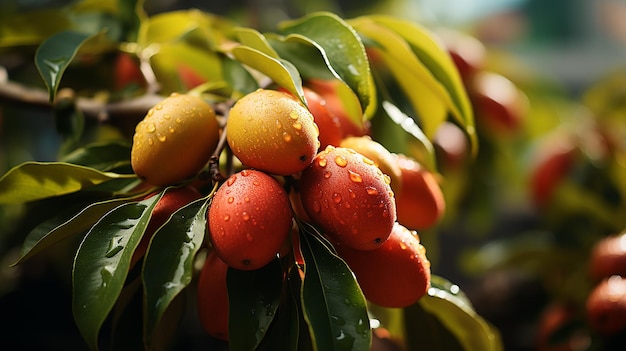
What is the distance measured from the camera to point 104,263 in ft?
1.36

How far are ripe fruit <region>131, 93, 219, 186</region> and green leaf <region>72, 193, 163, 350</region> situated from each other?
0.02 meters

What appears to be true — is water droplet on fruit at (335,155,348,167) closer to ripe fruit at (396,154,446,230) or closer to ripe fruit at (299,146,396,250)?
ripe fruit at (299,146,396,250)

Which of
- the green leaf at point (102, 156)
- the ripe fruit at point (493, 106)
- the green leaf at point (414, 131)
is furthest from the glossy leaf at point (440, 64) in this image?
the ripe fruit at point (493, 106)

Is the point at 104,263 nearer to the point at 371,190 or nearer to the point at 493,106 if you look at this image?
the point at 371,190

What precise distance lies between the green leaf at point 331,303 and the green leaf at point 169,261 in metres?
0.07

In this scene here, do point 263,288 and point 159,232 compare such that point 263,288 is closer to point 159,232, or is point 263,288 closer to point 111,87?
point 159,232

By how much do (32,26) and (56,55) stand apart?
187 millimetres

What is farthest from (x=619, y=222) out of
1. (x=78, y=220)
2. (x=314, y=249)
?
(x=78, y=220)

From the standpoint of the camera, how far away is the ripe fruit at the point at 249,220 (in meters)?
0.40

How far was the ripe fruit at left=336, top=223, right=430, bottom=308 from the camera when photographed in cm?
45

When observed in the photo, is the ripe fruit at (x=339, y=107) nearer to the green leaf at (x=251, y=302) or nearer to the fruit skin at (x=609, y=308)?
the green leaf at (x=251, y=302)

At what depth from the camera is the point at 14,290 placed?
1004 mm

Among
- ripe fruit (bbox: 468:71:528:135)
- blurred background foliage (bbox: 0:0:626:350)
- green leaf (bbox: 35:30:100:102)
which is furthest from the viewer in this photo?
ripe fruit (bbox: 468:71:528:135)

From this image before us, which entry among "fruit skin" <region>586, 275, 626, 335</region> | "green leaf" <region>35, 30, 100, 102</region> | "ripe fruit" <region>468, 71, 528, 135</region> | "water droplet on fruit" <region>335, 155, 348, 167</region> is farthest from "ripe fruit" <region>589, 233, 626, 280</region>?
"green leaf" <region>35, 30, 100, 102</region>
